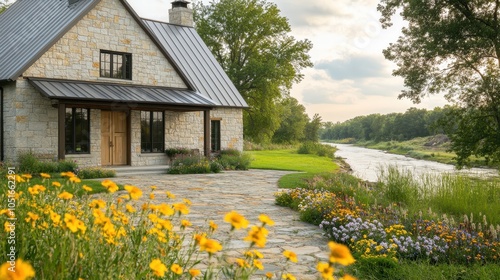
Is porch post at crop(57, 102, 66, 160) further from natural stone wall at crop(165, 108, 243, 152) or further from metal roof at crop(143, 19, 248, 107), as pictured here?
metal roof at crop(143, 19, 248, 107)

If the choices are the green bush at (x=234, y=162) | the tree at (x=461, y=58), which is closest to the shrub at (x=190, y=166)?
the green bush at (x=234, y=162)

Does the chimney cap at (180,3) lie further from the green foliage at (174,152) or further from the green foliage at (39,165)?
the green foliage at (39,165)

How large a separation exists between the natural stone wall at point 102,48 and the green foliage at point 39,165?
2.88 meters

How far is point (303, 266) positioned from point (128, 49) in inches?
585

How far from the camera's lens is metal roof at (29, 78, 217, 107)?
15.3 m

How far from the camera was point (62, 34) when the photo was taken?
16.1m

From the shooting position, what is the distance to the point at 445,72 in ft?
60.5

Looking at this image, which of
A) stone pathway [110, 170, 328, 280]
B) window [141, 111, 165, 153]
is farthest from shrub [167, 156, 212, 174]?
window [141, 111, 165, 153]

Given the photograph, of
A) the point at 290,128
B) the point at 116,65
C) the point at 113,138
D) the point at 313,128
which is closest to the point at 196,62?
the point at 116,65

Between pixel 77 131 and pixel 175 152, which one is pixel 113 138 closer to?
pixel 77 131

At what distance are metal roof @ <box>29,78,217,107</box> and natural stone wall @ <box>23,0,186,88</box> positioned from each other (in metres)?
0.32

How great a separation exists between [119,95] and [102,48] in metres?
A: 2.18

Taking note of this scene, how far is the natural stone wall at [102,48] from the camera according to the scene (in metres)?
16.3

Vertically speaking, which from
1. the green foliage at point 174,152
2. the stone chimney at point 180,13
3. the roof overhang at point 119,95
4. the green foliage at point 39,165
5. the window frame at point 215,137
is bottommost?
the green foliage at point 39,165
